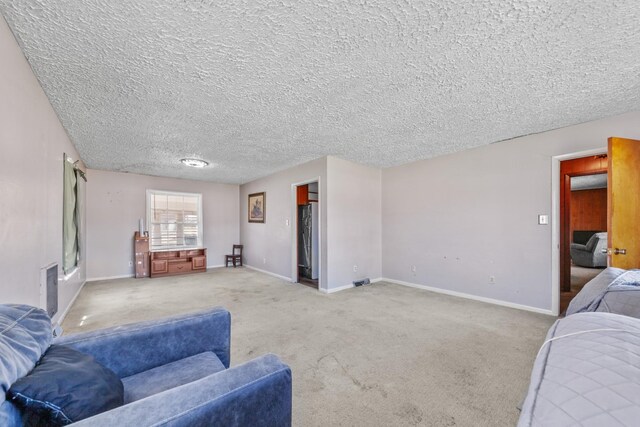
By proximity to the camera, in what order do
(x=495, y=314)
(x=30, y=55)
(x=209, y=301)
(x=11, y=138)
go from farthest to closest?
1. (x=209, y=301)
2. (x=495, y=314)
3. (x=30, y=55)
4. (x=11, y=138)

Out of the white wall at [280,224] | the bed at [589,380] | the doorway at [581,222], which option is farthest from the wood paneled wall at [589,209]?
the bed at [589,380]

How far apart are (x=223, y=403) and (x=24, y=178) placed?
225 cm

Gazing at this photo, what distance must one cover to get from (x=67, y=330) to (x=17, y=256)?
1610mm

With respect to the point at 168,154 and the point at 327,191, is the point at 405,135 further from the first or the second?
the point at 168,154

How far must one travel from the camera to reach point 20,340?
903 millimetres

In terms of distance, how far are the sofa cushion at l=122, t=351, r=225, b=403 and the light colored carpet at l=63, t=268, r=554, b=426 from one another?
631mm

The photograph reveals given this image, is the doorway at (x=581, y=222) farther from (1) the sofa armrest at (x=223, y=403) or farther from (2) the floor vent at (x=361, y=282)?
(1) the sofa armrest at (x=223, y=403)

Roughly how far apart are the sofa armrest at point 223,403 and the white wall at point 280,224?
337cm

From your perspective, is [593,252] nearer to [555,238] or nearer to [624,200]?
[555,238]

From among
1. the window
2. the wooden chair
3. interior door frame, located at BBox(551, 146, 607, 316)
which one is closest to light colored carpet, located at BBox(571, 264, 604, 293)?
interior door frame, located at BBox(551, 146, 607, 316)

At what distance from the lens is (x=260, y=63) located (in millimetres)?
1877

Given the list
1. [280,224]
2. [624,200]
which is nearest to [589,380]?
[624,200]

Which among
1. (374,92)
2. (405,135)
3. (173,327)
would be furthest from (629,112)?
(173,327)

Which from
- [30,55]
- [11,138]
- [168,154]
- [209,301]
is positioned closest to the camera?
[11,138]
